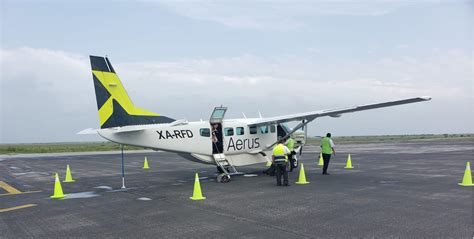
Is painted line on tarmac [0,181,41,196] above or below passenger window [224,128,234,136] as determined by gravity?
below

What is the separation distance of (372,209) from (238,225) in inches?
151

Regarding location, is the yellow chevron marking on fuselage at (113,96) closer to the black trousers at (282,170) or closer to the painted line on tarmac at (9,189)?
the painted line on tarmac at (9,189)

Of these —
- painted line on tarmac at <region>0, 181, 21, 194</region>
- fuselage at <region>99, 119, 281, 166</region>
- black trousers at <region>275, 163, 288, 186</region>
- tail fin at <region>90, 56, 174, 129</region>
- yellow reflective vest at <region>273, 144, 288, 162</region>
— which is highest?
tail fin at <region>90, 56, 174, 129</region>

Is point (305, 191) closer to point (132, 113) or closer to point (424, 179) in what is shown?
point (424, 179)

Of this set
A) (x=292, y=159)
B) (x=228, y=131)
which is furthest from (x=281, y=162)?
(x=292, y=159)

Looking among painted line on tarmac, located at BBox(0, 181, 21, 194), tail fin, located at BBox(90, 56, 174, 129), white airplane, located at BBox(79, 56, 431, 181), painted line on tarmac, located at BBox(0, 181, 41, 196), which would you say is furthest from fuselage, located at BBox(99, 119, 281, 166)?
painted line on tarmac, located at BBox(0, 181, 21, 194)

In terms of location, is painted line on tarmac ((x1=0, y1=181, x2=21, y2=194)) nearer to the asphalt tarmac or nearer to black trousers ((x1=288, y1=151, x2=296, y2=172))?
the asphalt tarmac

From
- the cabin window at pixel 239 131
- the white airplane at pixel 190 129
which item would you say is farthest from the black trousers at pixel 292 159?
the cabin window at pixel 239 131

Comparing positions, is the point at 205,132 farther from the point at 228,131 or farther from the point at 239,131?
the point at 239,131

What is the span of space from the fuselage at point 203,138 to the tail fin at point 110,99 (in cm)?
39

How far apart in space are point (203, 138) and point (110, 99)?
4280mm

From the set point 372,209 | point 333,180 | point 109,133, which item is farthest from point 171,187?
point 372,209

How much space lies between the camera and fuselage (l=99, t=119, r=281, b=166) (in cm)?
1502

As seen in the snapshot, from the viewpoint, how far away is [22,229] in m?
8.53
